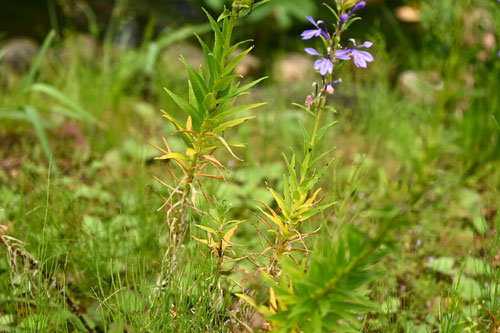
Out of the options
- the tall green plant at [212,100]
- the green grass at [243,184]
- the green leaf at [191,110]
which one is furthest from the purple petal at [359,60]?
the green grass at [243,184]

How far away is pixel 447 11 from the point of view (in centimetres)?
300

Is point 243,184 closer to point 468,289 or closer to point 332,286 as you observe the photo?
point 468,289

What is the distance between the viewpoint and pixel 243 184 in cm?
262

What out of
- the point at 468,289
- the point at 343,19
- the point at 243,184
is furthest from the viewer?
the point at 243,184

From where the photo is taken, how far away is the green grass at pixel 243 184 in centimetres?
154

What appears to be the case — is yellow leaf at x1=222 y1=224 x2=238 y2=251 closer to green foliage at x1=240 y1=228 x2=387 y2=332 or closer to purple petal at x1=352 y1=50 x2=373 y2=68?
green foliage at x1=240 y1=228 x2=387 y2=332

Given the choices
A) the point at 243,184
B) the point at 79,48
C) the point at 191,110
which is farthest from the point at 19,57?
the point at 191,110

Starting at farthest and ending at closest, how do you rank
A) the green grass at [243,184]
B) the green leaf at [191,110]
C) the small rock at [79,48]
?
the small rock at [79,48]
the green grass at [243,184]
the green leaf at [191,110]

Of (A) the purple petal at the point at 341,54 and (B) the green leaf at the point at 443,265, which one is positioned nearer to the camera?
(A) the purple petal at the point at 341,54

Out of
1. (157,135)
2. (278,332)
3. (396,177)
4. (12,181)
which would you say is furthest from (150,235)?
(396,177)

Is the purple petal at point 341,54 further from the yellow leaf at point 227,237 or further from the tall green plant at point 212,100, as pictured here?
the yellow leaf at point 227,237

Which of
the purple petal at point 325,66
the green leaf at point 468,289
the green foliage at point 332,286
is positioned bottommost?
the green leaf at point 468,289

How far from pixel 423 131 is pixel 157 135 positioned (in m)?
1.66

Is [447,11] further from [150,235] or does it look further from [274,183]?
[150,235]
